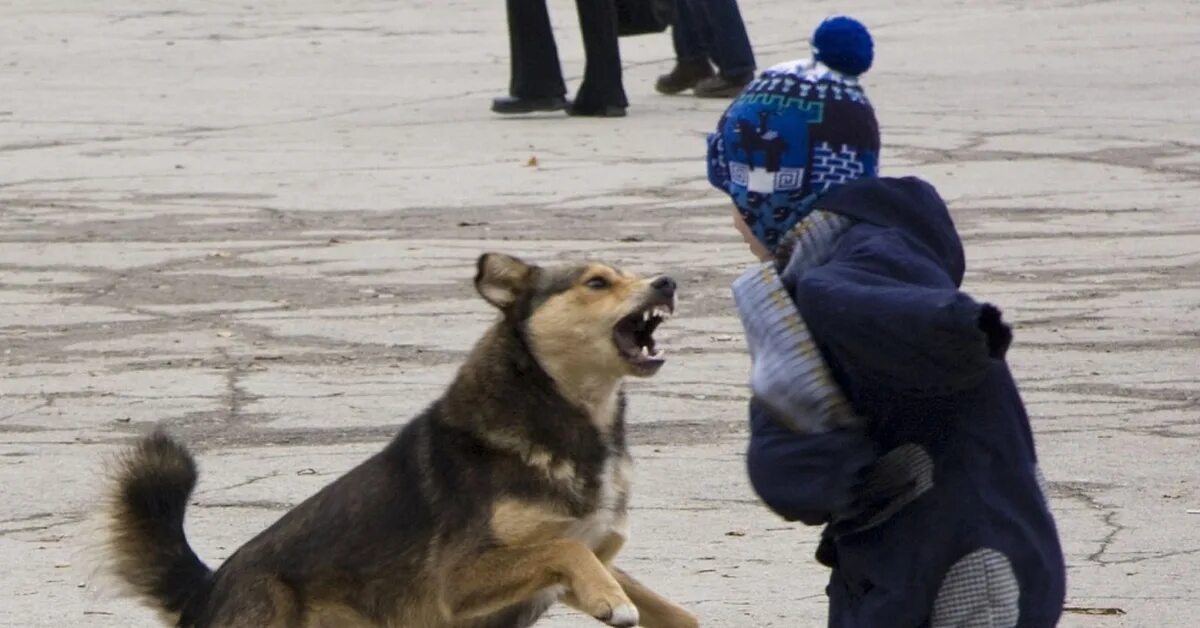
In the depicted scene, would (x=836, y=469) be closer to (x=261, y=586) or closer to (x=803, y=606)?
(x=261, y=586)

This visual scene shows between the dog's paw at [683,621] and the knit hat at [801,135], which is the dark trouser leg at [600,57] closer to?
the dog's paw at [683,621]

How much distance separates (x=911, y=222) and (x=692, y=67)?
A: 1218 cm

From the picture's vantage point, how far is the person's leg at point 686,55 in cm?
1503

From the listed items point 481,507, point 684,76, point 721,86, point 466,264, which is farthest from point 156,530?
point 684,76

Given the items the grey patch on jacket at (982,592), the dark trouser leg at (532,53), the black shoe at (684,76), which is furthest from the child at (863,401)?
the black shoe at (684,76)

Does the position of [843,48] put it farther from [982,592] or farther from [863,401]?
[982,592]

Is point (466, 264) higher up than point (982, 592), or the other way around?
point (982, 592)

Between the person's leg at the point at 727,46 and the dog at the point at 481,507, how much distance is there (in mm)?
9755

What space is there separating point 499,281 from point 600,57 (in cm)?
934

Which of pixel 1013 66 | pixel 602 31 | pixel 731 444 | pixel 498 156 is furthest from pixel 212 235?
pixel 1013 66

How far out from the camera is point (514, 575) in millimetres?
4457

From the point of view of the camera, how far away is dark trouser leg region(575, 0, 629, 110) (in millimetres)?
13828

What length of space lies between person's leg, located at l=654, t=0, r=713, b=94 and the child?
11429 mm

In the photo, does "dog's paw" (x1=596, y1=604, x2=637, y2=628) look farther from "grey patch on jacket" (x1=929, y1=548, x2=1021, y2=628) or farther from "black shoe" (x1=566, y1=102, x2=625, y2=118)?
"black shoe" (x1=566, y1=102, x2=625, y2=118)
